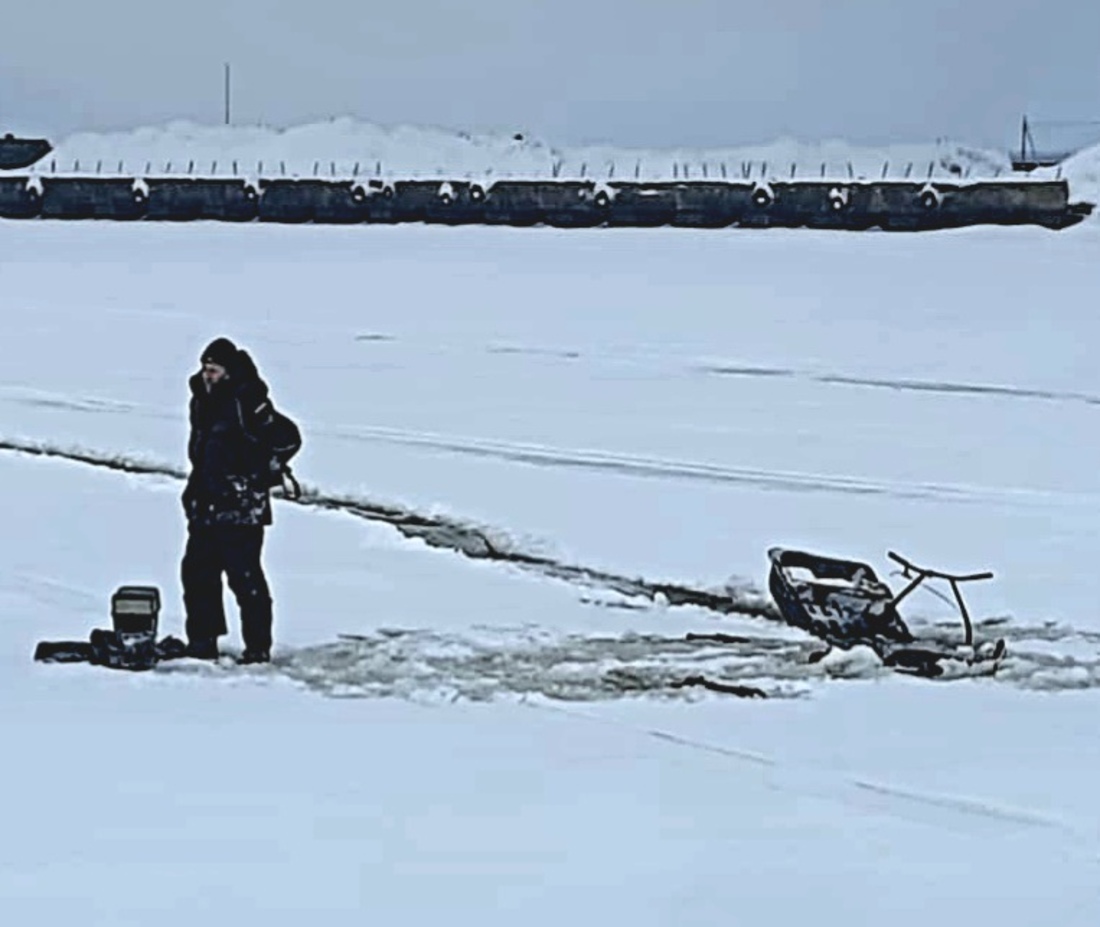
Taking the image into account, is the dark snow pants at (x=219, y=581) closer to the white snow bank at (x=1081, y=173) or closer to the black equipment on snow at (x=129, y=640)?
the black equipment on snow at (x=129, y=640)

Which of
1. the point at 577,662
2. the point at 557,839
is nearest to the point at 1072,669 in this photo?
the point at 577,662

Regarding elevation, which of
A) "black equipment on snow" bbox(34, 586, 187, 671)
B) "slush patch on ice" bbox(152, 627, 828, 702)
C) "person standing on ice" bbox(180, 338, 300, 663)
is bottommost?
"slush patch on ice" bbox(152, 627, 828, 702)

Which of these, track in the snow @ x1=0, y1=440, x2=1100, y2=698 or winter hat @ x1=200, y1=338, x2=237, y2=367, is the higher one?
winter hat @ x1=200, y1=338, x2=237, y2=367

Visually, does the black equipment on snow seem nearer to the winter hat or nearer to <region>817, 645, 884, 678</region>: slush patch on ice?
the winter hat

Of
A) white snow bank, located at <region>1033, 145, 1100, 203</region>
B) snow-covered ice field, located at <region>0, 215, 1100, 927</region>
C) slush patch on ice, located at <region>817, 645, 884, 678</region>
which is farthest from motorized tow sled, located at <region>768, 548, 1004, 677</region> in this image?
white snow bank, located at <region>1033, 145, 1100, 203</region>

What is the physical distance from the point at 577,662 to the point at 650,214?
32.5 meters

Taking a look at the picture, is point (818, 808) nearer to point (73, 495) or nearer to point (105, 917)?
point (105, 917)

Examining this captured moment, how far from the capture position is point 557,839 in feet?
24.6

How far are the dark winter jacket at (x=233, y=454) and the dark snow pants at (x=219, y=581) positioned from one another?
7 cm

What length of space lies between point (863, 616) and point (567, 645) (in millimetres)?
1397

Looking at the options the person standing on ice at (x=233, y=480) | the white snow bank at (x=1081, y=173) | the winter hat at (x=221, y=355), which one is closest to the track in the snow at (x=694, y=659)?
the person standing on ice at (x=233, y=480)

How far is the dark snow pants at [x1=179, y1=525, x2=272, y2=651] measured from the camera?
985 cm

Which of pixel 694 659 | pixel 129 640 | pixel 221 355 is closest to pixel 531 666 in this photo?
pixel 694 659

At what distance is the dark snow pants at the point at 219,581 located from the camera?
32.3 feet
